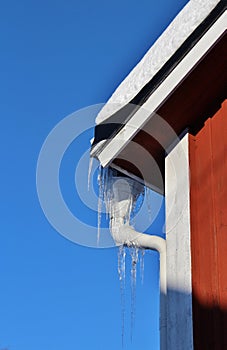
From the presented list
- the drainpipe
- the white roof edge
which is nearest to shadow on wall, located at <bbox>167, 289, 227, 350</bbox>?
the drainpipe

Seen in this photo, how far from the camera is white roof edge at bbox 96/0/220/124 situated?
296cm

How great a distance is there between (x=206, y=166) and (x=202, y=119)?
0.88 feet

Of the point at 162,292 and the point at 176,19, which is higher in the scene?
the point at 176,19

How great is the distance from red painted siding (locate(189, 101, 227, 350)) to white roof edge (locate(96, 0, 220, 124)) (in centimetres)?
32

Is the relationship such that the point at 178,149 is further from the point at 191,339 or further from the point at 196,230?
the point at 191,339

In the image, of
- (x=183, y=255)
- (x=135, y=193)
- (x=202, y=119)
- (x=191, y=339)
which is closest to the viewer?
(x=191, y=339)

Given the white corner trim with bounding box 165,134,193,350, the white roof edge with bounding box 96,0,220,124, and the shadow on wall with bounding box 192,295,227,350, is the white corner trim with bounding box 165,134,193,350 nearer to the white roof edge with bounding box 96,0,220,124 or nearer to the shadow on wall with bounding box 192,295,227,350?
the shadow on wall with bounding box 192,295,227,350

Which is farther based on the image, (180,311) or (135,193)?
(135,193)

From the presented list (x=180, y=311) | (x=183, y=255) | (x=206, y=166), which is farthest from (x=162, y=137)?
(x=180, y=311)

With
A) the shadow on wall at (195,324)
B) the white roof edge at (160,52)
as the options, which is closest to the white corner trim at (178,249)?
the shadow on wall at (195,324)

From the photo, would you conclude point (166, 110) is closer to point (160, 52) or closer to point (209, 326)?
point (160, 52)

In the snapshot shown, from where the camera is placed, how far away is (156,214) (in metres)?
3.44

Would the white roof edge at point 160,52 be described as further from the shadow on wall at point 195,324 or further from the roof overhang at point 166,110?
the shadow on wall at point 195,324

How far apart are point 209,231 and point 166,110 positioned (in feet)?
1.89
